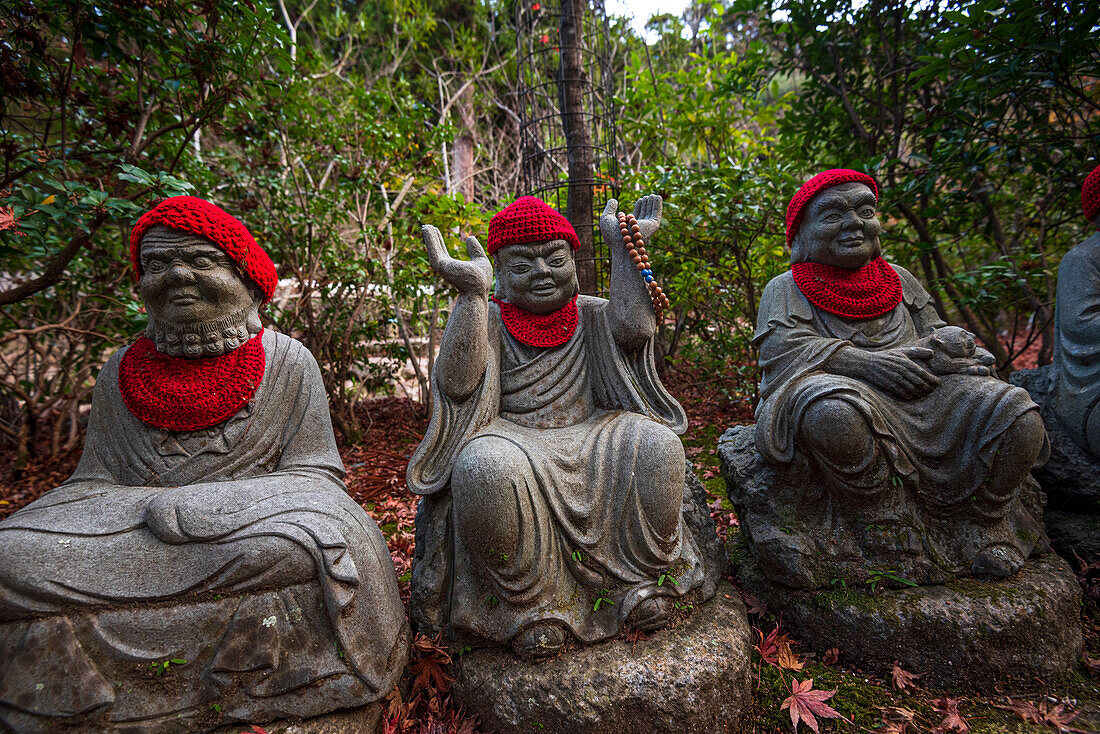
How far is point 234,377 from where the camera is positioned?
2.45 m

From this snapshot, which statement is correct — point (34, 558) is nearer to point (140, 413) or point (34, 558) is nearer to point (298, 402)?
point (140, 413)

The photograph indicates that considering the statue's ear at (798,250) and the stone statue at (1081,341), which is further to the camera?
the statue's ear at (798,250)

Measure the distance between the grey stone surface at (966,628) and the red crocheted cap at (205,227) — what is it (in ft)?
10.3

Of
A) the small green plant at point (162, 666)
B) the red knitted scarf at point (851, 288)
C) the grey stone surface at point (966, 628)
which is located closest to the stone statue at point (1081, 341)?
the grey stone surface at point (966, 628)

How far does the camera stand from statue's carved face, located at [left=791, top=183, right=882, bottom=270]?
304 centimetres

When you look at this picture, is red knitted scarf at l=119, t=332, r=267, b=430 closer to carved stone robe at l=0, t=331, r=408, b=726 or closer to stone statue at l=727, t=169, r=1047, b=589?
carved stone robe at l=0, t=331, r=408, b=726

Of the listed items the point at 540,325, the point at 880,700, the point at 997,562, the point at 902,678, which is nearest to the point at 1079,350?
Answer: the point at 997,562

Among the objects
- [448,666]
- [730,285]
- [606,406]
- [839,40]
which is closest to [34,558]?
[448,666]

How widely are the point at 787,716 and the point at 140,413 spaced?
3.07m

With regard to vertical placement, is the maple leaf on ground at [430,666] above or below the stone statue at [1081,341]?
below

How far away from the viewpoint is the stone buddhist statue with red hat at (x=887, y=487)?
251 centimetres

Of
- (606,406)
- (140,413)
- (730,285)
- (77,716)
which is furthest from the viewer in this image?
(730,285)

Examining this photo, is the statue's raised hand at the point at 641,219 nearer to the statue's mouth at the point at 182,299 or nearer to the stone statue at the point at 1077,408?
the statue's mouth at the point at 182,299

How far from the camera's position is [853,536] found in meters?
2.78
